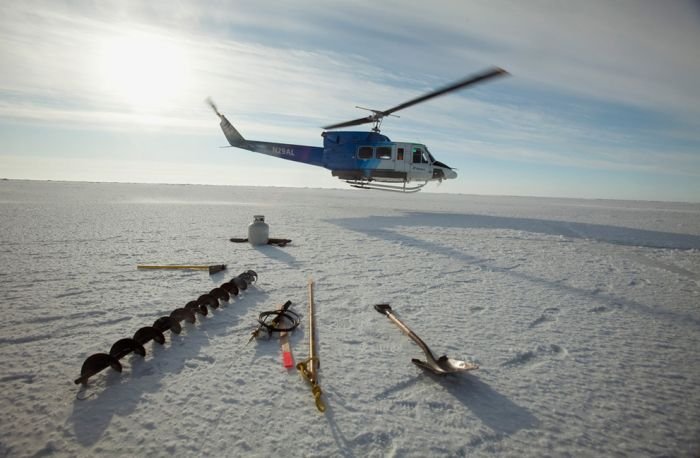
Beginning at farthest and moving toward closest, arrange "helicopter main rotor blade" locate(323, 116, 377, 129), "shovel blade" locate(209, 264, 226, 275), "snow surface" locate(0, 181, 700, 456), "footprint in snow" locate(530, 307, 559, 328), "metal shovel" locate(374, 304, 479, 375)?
"helicopter main rotor blade" locate(323, 116, 377, 129), "shovel blade" locate(209, 264, 226, 275), "footprint in snow" locate(530, 307, 559, 328), "metal shovel" locate(374, 304, 479, 375), "snow surface" locate(0, 181, 700, 456)

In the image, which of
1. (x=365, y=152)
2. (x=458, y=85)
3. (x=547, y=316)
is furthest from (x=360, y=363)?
(x=365, y=152)

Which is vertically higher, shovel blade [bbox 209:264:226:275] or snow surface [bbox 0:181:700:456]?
shovel blade [bbox 209:264:226:275]

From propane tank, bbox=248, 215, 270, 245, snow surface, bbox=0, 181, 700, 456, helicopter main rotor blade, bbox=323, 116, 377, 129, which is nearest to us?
snow surface, bbox=0, 181, 700, 456

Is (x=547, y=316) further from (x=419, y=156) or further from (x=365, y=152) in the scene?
(x=365, y=152)

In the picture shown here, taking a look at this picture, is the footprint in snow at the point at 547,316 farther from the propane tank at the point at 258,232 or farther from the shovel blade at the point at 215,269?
the propane tank at the point at 258,232

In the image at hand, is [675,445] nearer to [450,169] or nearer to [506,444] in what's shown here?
[506,444]

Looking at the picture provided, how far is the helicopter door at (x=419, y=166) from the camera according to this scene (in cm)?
1773

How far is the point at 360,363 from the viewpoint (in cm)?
338

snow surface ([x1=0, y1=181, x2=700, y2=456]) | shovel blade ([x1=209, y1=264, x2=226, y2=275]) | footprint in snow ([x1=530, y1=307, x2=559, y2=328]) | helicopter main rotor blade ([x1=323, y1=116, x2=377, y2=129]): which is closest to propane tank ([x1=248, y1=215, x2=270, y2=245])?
snow surface ([x1=0, y1=181, x2=700, y2=456])

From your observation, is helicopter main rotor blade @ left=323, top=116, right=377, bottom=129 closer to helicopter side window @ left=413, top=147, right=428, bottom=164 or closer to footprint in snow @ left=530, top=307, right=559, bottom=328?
helicopter side window @ left=413, top=147, right=428, bottom=164

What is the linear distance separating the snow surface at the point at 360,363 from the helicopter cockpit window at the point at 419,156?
37.1 feet

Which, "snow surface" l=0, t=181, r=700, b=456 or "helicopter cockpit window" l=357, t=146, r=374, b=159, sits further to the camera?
"helicopter cockpit window" l=357, t=146, r=374, b=159

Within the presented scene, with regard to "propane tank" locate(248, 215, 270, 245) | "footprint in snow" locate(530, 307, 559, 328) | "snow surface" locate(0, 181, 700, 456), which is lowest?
"snow surface" locate(0, 181, 700, 456)

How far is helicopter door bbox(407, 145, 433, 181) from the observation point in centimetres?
1773
